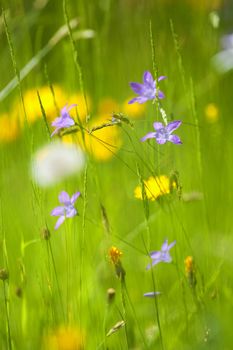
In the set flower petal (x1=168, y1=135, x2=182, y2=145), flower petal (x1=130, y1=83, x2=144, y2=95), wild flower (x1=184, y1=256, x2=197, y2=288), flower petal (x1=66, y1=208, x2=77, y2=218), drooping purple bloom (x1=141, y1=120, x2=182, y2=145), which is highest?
flower petal (x1=130, y1=83, x2=144, y2=95)

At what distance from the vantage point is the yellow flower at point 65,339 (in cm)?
A: 73

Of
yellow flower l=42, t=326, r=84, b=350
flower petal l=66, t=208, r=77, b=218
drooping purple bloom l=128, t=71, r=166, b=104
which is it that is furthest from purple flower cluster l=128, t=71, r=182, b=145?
yellow flower l=42, t=326, r=84, b=350

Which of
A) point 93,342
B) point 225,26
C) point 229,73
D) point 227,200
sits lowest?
point 93,342

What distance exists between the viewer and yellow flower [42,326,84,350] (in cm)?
73

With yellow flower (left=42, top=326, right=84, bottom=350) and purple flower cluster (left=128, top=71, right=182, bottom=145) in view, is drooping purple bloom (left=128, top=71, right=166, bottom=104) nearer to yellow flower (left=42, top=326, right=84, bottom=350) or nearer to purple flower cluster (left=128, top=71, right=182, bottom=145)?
purple flower cluster (left=128, top=71, right=182, bottom=145)

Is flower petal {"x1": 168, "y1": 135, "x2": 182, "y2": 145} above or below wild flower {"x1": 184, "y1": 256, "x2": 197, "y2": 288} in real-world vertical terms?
above

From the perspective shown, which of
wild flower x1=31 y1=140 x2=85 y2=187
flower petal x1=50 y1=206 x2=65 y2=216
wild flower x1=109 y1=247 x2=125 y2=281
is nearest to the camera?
wild flower x1=109 y1=247 x2=125 y2=281

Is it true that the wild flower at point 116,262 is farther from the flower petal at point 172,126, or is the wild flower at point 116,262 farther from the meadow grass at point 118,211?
the flower petal at point 172,126

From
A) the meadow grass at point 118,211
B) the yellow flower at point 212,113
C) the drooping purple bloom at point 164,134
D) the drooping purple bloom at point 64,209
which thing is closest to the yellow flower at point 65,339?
the meadow grass at point 118,211

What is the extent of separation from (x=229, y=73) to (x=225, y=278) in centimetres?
69

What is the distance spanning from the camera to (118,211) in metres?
1.17

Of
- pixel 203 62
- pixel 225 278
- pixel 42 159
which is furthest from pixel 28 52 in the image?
pixel 225 278

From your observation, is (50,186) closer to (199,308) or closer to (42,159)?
(42,159)

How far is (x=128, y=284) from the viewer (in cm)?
103
